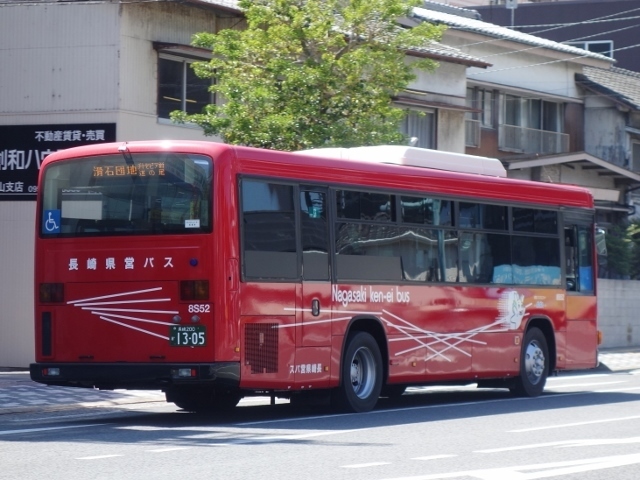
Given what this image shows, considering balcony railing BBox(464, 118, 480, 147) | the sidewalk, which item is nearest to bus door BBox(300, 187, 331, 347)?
the sidewalk

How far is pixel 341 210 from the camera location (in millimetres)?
15633

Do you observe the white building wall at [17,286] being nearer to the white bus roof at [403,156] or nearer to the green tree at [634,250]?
the white bus roof at [403,156]

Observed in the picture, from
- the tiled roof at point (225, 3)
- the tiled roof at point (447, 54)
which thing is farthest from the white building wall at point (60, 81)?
the tiled roof at point (447, 54)

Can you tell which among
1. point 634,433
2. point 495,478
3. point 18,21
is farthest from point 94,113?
point 495,478

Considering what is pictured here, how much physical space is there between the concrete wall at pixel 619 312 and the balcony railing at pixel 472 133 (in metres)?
5.86

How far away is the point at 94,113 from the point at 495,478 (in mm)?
15051

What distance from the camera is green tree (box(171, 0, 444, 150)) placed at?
846 inches

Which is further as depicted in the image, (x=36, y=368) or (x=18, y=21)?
(x=18, y=21)

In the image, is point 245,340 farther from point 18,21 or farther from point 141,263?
point 18,21

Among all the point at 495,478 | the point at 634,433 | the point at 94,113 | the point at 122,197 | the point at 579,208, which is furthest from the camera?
the point at 94,113

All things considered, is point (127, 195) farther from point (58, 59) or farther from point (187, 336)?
point (58, 59)

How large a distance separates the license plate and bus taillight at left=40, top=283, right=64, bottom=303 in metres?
1.59

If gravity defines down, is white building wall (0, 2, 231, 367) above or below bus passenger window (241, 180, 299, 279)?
above

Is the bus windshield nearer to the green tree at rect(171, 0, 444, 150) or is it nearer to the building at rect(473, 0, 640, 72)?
the green tree at rect(171, 0, 444, 150)
